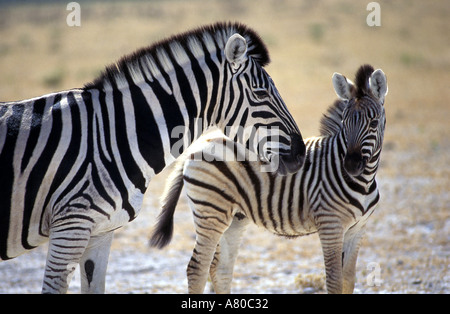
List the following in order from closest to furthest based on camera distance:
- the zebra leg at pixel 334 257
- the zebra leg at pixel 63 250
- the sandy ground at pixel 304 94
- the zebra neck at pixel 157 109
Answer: the zebra leg at pixel 63 250 < the zebra neck at pixel 157 109 < the zebra leg at pixel 334 257 < the sandy ground at pixel 304 94

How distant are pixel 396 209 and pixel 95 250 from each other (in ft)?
21.2

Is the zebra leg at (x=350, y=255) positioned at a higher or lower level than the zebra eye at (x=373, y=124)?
lower

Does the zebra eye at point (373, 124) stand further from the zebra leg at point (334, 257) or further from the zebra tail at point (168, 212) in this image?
the zebra tail at point (168, 212)

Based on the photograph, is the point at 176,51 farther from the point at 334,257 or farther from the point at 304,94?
the point at 304,94

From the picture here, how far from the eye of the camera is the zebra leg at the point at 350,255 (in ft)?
18.1

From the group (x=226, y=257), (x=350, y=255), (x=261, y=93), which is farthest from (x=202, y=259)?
(x=261, y=93)

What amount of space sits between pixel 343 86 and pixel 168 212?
2303mm

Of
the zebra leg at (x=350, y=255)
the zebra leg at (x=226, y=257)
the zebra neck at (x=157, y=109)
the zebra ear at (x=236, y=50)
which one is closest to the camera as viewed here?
the zebra ear at (x=236, y=50)

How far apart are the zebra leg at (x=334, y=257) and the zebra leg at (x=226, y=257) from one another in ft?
3.64

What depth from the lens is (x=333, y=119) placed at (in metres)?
6.04

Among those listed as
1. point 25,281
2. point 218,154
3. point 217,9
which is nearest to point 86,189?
point 218,154

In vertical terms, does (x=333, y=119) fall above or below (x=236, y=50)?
below

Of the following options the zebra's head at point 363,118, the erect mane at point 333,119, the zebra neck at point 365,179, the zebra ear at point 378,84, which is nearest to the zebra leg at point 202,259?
the zebra neck at point 365,179

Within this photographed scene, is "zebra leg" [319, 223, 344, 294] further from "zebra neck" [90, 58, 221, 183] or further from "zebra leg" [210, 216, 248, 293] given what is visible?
"zebra neck" [90, 58, 221, 183]
